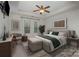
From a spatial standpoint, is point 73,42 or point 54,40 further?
point 54,40

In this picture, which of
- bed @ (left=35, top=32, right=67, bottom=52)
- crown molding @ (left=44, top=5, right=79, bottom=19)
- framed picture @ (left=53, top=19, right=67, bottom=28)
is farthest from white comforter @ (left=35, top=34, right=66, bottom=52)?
crown molding @ (left=44, top=5, right=79, bottom=19)

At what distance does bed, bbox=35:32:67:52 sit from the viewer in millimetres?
1390

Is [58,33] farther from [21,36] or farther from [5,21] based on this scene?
[5,21]

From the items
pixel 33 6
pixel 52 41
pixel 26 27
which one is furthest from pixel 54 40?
pixel 33 6

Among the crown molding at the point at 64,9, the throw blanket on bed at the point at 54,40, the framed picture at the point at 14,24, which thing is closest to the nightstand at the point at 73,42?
the throw blanket on bed at the point at 54,40

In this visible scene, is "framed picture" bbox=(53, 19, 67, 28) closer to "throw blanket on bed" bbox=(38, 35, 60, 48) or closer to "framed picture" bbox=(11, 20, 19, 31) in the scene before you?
"throw blanket on bed" bbox=(38, 35, 60, 48)

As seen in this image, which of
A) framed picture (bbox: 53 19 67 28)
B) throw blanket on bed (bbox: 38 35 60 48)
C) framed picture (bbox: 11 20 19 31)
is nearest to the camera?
framed picture (bbox: 11 20 19 31)

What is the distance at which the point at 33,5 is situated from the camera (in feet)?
4.24

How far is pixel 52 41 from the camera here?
1574 millimetres

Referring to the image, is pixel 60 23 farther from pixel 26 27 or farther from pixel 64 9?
pixel 26 27

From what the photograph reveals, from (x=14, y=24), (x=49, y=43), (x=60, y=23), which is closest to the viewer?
(x=14, y=24)

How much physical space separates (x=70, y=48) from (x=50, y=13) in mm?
799

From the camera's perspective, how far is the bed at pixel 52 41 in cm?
139

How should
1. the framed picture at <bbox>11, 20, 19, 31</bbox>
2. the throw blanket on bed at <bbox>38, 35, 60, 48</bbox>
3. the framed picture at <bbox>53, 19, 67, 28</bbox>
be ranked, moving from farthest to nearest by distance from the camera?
1. the throw blanket on bed at <bbox>38, 35, 60, 48</bbox>
2. the framed picture at <bbox>53, 19, 67, 28</bbox>
3. the framed picture at <bbox>11, 20, 19, 31</bbox>
